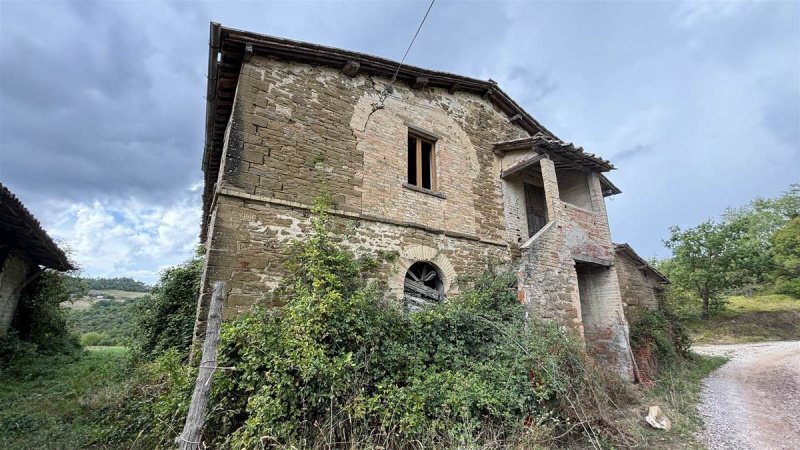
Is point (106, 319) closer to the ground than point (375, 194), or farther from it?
closer to the ground

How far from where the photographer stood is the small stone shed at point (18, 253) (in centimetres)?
779

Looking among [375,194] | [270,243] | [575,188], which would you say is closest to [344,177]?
[375,194]

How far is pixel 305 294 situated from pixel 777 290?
87.9 ft

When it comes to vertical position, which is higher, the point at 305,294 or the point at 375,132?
the point at 375,132

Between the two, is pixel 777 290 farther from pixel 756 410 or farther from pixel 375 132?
pixel 375 132

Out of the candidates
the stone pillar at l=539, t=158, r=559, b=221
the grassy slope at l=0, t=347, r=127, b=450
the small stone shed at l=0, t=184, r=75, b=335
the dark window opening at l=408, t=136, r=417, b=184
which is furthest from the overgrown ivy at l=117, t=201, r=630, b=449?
the small stone shed at l=0, t=184, r=75, b=335

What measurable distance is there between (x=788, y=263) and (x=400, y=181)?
24417mm

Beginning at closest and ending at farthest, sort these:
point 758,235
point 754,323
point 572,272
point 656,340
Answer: point 572,272 < point 656,340 < point 754,323 < point 758,235

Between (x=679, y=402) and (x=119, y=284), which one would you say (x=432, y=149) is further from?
(x=119, y=284)

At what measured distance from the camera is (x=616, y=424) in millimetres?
4883

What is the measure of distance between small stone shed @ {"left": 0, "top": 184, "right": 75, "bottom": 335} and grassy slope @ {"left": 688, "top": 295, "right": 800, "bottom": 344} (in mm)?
25123

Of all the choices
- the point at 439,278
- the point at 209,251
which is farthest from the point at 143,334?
the point at 439,278

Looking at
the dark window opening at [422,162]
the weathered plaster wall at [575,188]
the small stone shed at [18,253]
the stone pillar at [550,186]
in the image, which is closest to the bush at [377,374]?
the dark window opening at [422,162]

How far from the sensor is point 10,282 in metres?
9.95
